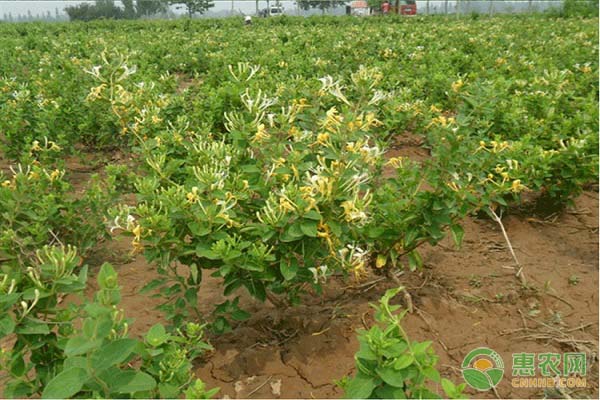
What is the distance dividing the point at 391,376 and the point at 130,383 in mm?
620

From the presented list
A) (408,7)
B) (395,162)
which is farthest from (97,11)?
(395,162)

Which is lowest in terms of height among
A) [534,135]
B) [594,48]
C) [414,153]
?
[414,153]

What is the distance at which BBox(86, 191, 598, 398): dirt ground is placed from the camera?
2.34 metres

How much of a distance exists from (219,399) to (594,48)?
293 inches

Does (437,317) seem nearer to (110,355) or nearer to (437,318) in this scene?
(437,318)

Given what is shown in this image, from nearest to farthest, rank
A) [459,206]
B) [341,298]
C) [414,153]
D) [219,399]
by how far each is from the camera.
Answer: [219,399], [459,206], [341,298], [414,153]

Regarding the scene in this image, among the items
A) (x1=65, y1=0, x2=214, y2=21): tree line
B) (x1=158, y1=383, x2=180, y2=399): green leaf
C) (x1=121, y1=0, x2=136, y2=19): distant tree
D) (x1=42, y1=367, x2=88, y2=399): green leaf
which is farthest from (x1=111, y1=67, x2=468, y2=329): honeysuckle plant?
(x1=121, y1=0, x2=136, y2=19): distant tree

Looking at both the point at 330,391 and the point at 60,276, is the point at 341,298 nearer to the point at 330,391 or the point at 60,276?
the point at 330,391

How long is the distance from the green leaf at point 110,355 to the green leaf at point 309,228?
746 millimetres

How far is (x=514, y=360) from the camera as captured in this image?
Result: 7.80 ft

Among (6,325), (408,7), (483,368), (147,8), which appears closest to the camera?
(6,325)

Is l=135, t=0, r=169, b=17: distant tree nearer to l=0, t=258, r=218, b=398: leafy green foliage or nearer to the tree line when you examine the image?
the tree line

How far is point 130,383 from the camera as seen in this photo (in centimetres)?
136

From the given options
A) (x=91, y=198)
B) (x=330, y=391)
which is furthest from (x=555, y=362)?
(x=91, y=198)
